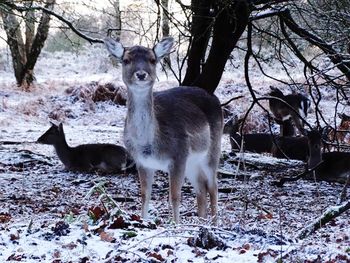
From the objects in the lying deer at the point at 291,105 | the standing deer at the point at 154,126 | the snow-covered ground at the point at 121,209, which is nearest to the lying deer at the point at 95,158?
the snow-covered ground at the point at 121,209

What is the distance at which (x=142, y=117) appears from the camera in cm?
654

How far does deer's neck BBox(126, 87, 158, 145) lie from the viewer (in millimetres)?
6516

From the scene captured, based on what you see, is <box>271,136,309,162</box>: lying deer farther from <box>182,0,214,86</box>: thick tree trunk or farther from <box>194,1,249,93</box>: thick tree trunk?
<box>194,1,249,93</box>: thick tree trunk

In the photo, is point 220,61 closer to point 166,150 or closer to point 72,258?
point 166,150

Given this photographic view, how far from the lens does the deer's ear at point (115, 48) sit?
6.61 m

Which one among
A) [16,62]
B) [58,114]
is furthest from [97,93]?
[16,62]

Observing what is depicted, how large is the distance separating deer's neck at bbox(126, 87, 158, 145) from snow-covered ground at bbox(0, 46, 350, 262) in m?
0.69

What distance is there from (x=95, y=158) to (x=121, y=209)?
→ 608cm

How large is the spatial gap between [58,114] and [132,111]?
1459cm

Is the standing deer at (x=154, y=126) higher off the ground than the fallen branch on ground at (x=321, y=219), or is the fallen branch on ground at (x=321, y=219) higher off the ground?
the standing deer at (x=154, y=126)

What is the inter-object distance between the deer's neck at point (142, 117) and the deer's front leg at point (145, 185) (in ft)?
1.16

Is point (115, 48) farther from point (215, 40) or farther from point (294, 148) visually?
point (294, 148)

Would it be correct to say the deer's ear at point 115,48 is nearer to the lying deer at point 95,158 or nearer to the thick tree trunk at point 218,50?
the thick tree trunk at point 218,50

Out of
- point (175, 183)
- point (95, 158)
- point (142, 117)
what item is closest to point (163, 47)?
point (142, 117)
